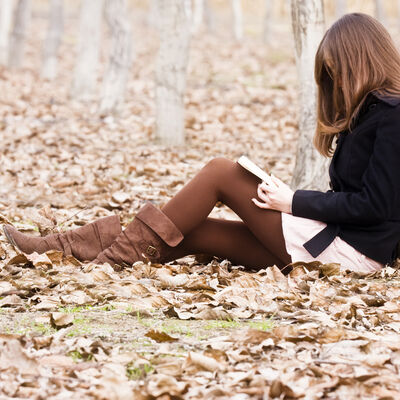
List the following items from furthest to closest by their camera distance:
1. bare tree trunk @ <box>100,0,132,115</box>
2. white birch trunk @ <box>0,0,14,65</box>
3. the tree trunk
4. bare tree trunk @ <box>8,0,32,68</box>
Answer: white birch trunk @ <box>0,0,14,65</box> < bare tree trunk @ <box>8,0,32,68</box> < bare tree trunk @ <box>100,0,132,115</box> < the tree trunk

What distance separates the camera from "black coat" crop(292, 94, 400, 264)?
358 cm

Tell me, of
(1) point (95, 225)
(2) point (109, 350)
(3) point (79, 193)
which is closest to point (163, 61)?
(3) point (79, 193)

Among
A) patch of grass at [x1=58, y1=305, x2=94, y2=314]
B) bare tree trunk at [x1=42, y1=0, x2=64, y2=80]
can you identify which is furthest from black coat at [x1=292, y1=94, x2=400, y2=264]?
bare tree trunk at [x1=42, y1=0, x2=64, y2=80]

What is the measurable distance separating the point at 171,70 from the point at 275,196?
5038 mm

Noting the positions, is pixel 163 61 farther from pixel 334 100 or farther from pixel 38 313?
pixel 38 313

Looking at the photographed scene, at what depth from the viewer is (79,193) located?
6500 mm

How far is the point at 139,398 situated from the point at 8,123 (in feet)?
28.2

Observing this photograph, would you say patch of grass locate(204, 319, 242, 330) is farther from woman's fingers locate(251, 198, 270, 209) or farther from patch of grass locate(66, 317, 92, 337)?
woman's fingers locate(251, 198, 270, 209)

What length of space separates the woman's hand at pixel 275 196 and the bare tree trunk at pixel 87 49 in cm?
1024

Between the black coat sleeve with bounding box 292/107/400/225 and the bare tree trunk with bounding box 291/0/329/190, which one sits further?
the bare tree trunk with bounding box 291/0/329/190

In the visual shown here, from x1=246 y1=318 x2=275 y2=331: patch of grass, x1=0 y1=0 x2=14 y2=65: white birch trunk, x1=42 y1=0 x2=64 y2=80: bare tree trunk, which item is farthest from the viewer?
x1=0 y1=0 x2=14 y2=65: white birch trunk

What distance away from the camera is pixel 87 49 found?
13750mm

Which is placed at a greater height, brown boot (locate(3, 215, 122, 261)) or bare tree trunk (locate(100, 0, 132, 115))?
bare tree trunk (locate(100, 0, 132, 115))

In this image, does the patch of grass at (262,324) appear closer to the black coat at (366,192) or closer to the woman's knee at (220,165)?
the black coat at (366,192)
